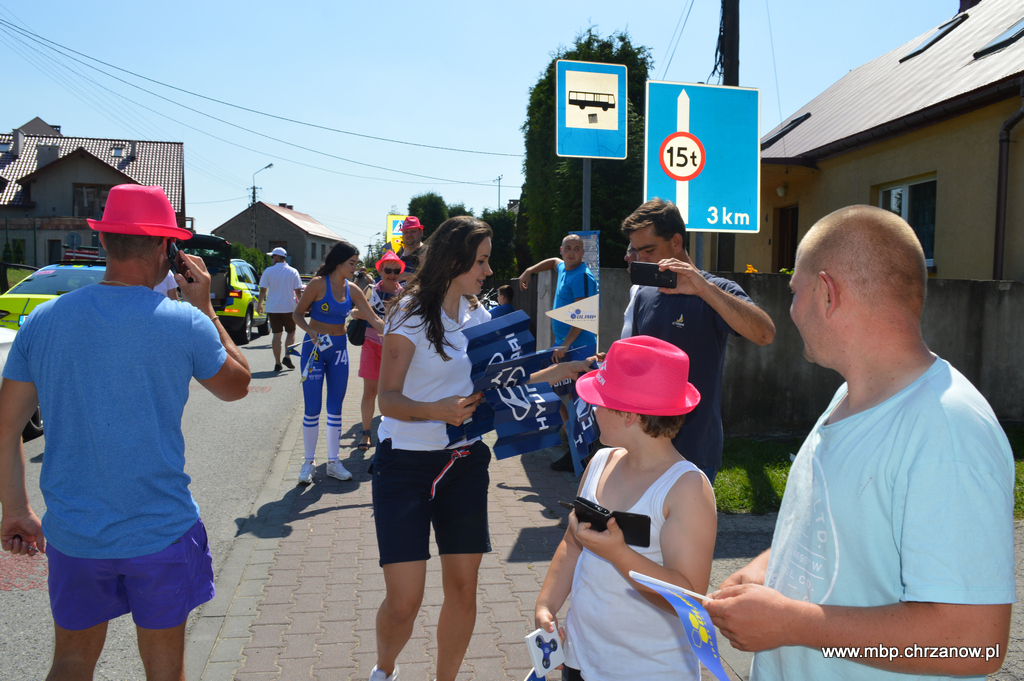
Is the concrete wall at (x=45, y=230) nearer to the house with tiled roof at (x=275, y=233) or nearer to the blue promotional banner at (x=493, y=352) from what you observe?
the house with tiled roof at (x=275, y=233)

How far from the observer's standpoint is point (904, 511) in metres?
1.22

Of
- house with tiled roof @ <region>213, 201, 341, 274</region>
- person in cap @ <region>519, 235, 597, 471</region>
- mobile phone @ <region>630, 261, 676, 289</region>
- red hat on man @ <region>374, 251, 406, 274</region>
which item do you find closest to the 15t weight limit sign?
person in cap @ <region>519, 235, 597, 471</region>

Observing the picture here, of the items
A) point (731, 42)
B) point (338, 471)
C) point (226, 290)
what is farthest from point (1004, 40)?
point (226, 290)

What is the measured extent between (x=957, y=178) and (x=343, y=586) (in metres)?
11.3

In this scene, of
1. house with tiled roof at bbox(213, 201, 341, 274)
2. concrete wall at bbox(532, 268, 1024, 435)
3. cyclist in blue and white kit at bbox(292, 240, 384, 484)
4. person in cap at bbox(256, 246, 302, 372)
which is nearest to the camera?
cyclist in blue and white kit at bbox(292, 240, 384, 484)

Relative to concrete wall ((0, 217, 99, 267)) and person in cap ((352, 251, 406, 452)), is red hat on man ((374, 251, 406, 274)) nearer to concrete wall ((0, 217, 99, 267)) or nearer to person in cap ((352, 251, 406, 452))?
person in cap ((352, 251, 406, 452))

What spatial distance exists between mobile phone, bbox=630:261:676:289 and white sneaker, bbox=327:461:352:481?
13.6 ft

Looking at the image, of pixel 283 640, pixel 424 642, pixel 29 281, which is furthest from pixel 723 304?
pixel 29 281

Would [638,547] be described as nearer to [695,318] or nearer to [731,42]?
[695,318]

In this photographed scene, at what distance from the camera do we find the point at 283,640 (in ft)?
11.6

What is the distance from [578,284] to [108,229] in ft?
15.4

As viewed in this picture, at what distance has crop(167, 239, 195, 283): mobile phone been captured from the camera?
97.1 inches

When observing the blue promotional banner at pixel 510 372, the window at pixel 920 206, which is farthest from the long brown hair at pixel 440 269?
the window at pixel 920 206

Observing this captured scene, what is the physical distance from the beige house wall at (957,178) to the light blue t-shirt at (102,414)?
447 inches
